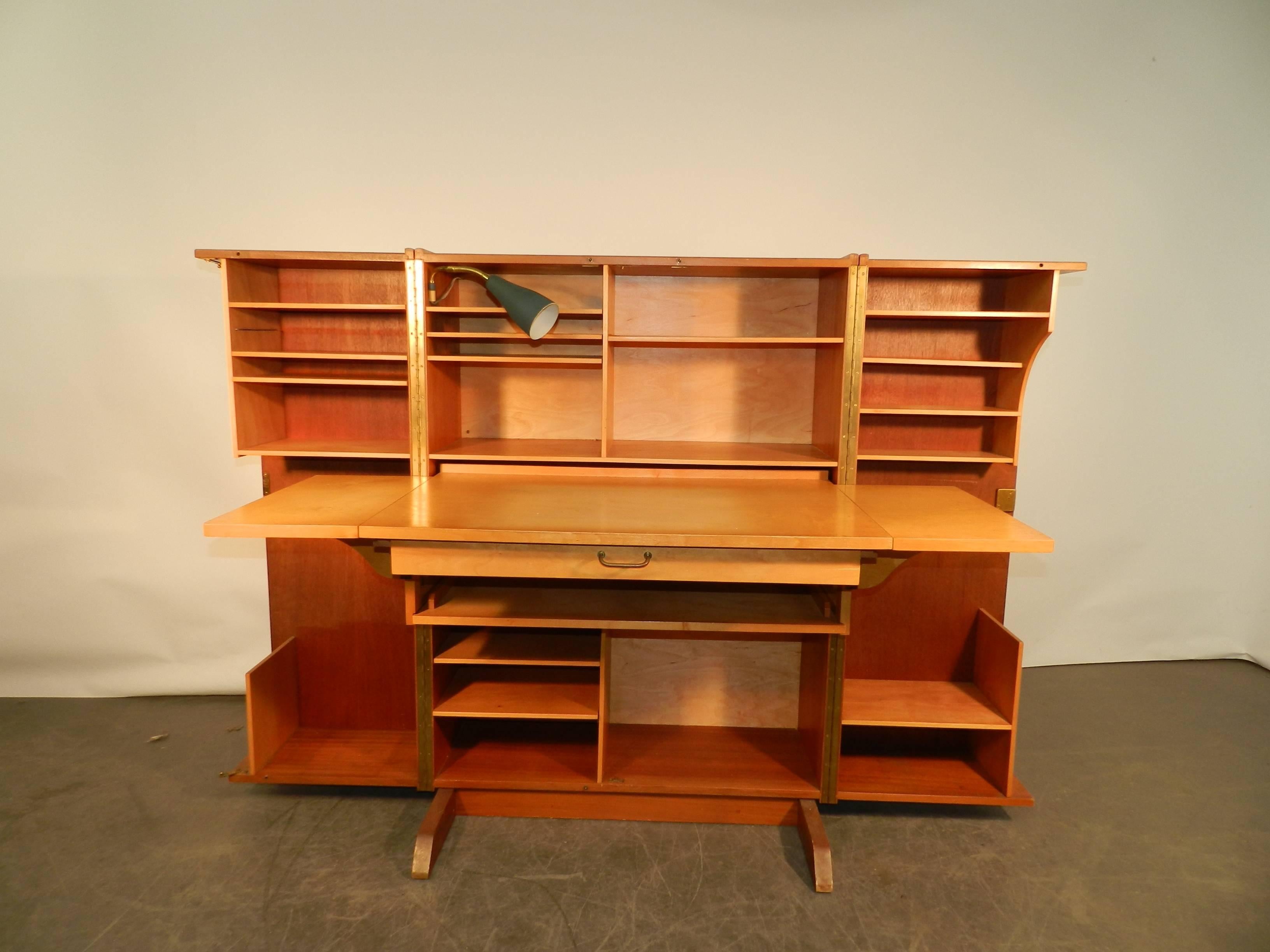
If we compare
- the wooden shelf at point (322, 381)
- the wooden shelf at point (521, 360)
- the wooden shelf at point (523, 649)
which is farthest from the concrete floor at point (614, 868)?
the wooden shelf at point (521, 360)

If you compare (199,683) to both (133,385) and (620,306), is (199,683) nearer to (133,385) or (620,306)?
(133,385)

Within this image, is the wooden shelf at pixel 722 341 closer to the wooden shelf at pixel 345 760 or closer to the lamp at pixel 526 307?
the lamp at pixel 526 307

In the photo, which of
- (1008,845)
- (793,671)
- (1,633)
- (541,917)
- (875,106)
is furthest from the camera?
(1,633)

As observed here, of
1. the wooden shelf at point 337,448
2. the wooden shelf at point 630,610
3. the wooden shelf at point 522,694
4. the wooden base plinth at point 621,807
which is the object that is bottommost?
the wooden base plinth at point 621,807

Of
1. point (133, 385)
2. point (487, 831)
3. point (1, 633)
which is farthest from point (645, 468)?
point (1, 633)

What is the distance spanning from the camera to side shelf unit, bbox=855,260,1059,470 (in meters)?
2.54

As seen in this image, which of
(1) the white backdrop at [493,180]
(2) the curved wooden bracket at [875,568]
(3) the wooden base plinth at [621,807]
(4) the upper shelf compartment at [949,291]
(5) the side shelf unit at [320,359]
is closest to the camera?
(2) the curved wooden bracket at [875,568]

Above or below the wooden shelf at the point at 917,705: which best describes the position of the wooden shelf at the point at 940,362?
above

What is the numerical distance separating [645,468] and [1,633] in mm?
3079

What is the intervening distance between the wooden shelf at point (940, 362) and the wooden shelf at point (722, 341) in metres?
0.14

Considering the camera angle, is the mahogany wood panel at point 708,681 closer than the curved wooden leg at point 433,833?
No

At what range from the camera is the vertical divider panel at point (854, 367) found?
241cm

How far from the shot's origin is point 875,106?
301 centimetres

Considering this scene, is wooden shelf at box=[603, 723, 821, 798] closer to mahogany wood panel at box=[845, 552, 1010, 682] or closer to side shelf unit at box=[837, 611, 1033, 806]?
side shelf unit at box=[837, 611, 1033, 806]
